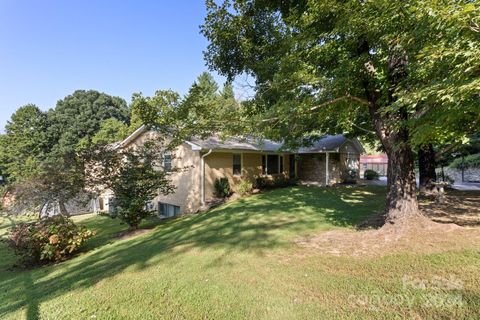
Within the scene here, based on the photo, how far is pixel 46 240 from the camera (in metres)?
7.65

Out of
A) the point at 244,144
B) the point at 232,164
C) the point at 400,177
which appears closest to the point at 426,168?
the point at 400,177

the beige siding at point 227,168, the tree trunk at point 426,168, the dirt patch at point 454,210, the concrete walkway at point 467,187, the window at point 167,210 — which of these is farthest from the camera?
the window at point 167,210

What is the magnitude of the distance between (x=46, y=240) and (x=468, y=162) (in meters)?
27.4

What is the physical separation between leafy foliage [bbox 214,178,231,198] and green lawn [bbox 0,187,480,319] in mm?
6963

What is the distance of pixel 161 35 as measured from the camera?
13273 millimetres

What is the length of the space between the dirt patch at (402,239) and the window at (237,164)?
30.7 ft

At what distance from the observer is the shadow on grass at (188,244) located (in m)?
5.13

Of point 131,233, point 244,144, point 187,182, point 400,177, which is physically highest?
point 244,144

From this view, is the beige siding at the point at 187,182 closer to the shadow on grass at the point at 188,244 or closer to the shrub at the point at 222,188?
the shrub at the point at 222,188

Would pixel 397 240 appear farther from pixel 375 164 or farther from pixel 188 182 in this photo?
pixel 375 164

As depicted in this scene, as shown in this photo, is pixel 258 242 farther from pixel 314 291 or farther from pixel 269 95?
pixel 269 95

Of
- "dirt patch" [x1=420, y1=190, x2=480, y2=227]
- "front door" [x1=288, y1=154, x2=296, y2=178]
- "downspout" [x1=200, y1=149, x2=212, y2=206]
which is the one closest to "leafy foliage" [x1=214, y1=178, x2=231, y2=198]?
"downspout" [x1=200, y1=149, x2=212, y2=206]

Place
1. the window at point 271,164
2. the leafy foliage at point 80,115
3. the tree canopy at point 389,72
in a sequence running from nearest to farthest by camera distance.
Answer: the tree canopy at point 389,72 → the window at point 271,164 → the leafy foliage at point 80,115

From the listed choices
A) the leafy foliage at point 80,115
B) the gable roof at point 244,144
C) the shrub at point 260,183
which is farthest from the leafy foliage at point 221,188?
the leafy foliage at point 80,115
